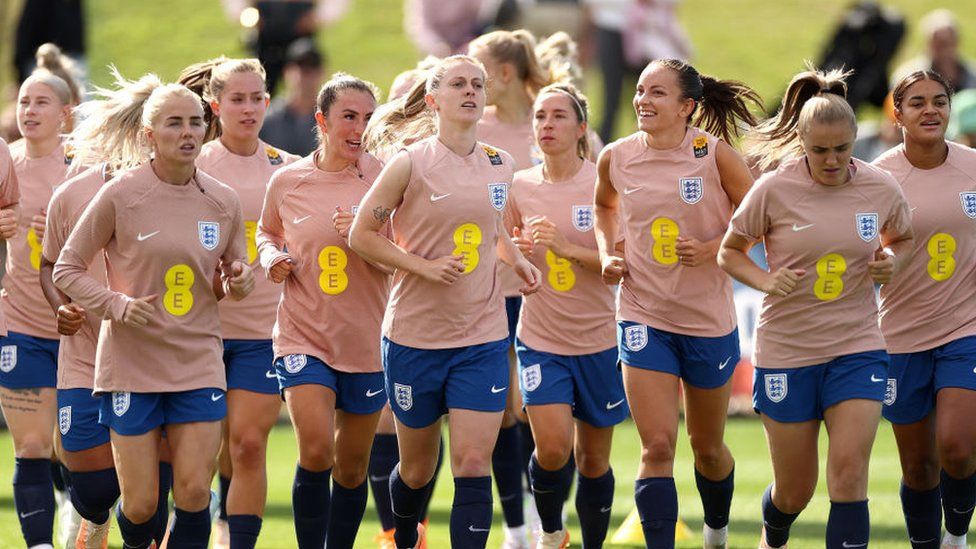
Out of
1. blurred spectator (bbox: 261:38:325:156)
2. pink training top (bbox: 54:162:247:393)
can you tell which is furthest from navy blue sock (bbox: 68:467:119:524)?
blurred spectator (bbox: 261:38:325:156)

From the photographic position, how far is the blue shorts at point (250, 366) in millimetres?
8289

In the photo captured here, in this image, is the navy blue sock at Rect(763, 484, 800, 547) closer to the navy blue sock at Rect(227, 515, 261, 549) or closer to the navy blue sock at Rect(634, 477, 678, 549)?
the navy blue sock at Rect(634, 477, 678, 549)

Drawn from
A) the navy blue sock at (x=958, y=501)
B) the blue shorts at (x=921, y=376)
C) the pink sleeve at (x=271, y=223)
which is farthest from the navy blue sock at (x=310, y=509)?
the navy blue sock at (x=958, y=501)

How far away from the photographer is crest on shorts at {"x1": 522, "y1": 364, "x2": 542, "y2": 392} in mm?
8574

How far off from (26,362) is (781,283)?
12.6 feet

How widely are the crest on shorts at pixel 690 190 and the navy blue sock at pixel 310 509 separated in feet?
6.72

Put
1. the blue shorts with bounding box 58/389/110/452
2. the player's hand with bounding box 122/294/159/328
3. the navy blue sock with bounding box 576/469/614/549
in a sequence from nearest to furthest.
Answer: the player's hand with bounding box 122/294/159/328 → the blue shorts with bounding box 58/389/110/452 → the navy blue sock with bounding box 576/469/614/549

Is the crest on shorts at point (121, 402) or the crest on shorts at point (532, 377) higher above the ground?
the crest on shorts at point (532, 377)

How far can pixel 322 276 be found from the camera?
8055 millimetres

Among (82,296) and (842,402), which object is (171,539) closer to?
(82,296)

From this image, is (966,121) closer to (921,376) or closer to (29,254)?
(921,376)

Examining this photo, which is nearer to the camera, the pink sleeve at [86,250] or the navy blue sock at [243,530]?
the pink sleeve at [86,250]

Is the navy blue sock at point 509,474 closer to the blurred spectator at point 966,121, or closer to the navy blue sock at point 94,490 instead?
the navy blue sock at point 94,490

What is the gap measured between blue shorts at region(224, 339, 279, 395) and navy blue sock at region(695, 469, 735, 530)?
209 cm
